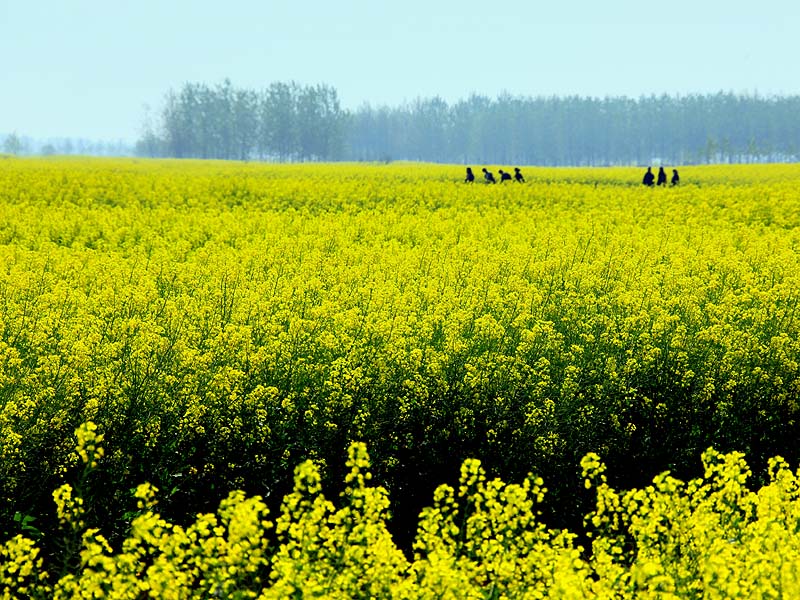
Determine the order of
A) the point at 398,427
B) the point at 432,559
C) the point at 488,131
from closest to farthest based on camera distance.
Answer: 1. the point at 432,559
2. the point at 398,427
3. the point at 488,131

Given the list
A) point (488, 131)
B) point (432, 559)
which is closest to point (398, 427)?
point (432, 559)

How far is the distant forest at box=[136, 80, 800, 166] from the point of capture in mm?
150750

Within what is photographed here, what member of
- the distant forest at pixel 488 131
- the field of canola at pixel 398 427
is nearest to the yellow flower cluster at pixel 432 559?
the field of canola at pixel 398 427

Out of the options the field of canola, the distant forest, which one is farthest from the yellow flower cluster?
the distant forest

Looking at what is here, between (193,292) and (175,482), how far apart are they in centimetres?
419

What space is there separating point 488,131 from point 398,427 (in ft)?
591

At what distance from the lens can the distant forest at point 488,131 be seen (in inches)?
5935

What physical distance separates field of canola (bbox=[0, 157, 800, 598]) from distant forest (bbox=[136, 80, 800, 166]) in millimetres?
137858

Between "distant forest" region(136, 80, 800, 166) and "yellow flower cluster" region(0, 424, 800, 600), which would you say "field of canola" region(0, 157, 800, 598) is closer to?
"yellow flower cluster" region(0, 424, 800, 600)

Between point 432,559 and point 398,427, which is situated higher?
point 432,559

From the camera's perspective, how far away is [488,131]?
18362 centimetres

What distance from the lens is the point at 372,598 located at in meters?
5.09

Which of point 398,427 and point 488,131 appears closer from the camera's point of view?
point 398,427

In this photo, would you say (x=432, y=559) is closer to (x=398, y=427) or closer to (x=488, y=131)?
(x=398, y=427)
